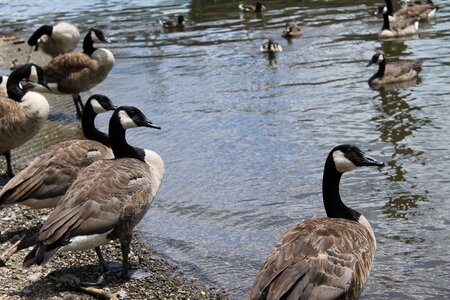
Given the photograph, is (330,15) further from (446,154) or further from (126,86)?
(446,154)

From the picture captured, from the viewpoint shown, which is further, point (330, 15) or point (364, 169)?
point (330, 15)

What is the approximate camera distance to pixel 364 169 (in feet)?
35.5

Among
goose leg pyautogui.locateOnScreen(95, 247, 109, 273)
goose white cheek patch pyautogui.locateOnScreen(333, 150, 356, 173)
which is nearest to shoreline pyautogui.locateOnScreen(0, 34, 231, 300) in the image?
goose leg pyautogui.locateOnScreen(95, 247, 109, 273)

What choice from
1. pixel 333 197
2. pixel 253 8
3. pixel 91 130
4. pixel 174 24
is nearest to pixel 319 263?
pixel 333 197

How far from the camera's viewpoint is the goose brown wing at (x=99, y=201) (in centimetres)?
653

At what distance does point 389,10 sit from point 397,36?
6.43ft

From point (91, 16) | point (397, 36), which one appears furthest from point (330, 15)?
point (91, 16)

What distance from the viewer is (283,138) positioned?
1255 cm

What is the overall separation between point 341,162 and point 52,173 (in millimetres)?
3179

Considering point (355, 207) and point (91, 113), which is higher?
point (91, 113)

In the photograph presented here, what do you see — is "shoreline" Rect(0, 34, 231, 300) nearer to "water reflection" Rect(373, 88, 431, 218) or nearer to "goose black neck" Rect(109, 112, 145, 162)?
"goose black neck" Rect(109, 112, 145, 162)

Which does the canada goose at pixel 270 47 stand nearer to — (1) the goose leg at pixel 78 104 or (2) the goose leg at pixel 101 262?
(1) the goose leg at pixel 78 104

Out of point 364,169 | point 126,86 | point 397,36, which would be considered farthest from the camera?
point 397,36

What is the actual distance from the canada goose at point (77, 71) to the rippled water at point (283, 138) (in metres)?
1.14
